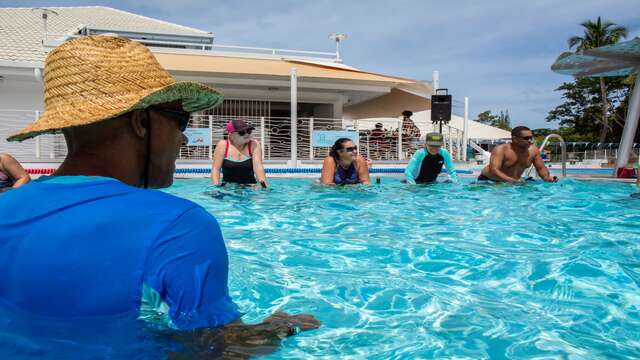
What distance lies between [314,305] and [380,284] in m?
0.53

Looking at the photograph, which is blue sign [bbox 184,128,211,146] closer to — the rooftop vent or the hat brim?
the rooftop vent

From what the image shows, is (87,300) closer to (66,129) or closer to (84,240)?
(84,240)

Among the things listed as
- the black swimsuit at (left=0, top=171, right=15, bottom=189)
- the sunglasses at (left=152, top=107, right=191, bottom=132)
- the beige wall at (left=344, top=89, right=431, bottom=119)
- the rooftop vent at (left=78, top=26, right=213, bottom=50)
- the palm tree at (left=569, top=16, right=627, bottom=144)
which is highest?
the palm tree at (left=569, top=16, right=627, bottom=144)

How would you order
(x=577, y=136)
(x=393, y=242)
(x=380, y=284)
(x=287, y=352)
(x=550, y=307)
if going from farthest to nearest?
(x=577, y=136)
(x=393, y=242)
(x=380, y=284)
(x=550, y=307)
(x=287, y=352)

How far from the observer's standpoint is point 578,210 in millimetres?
6055

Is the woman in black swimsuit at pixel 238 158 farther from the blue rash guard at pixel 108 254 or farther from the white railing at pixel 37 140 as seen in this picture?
the white railing at pixel 37 140

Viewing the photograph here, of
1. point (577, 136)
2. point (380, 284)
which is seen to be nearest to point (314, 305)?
point (380, 284)

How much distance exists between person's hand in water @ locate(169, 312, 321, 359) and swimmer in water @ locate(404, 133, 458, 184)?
7.40 m

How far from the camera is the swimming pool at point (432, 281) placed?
1.98 meters

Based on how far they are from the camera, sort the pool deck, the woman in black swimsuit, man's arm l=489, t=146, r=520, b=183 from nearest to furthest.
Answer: the woman in black swimsuit
man's arm l=489, t=146, r=520, b=183
the pool deck

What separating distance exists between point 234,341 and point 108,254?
0.38 m

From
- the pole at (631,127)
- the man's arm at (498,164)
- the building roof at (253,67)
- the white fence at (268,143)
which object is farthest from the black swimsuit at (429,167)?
the building roof at (253,67)

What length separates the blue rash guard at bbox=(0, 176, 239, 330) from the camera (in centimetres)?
100

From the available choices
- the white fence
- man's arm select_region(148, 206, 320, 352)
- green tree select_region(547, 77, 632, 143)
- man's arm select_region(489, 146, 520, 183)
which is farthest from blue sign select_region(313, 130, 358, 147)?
green tree select_region(547, 77, 632, 143)
